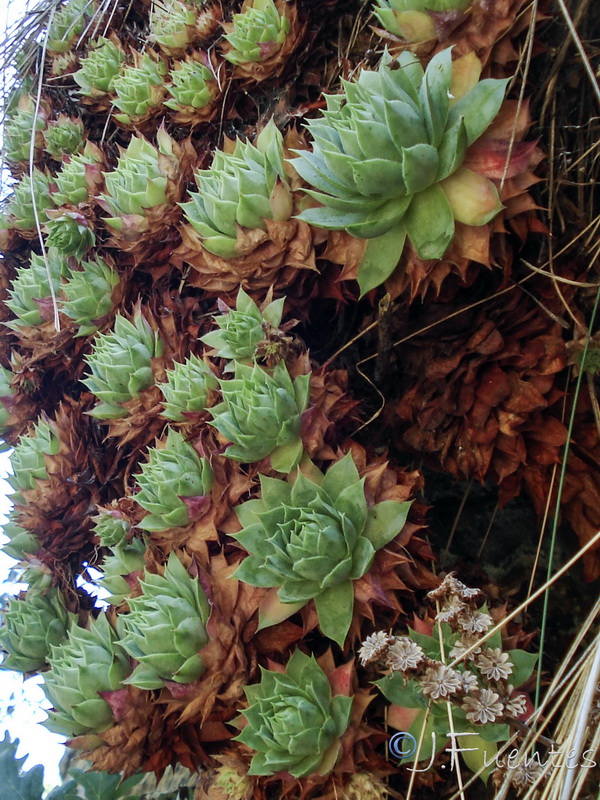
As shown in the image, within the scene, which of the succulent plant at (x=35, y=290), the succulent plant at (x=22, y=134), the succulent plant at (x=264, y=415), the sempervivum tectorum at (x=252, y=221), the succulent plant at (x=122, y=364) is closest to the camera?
the succulent plant at (x=264, y=415)

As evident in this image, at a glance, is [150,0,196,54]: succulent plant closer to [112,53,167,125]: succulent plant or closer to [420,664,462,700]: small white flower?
[112,53,167,125]: succulent plant

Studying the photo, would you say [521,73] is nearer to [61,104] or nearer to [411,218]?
[411,218]

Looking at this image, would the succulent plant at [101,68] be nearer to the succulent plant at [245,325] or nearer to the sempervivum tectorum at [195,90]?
the sempervivum tectorum at [195,90]

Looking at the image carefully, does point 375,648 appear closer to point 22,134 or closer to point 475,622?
point 475,622

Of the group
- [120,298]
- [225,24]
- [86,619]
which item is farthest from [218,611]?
[225,24]

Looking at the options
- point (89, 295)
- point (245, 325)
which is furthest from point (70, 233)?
point (245, 325)
